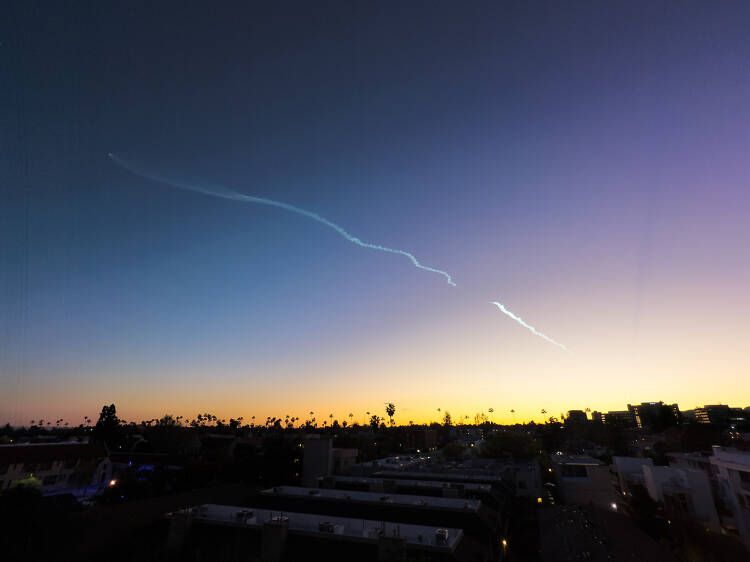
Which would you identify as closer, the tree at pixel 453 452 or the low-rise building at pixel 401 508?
the low-rise building at pixel 401 508

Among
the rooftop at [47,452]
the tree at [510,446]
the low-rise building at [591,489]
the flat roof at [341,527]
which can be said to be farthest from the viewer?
the tree at [510,446]

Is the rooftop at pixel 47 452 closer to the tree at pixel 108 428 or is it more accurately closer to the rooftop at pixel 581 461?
the tree at pixel 108 428

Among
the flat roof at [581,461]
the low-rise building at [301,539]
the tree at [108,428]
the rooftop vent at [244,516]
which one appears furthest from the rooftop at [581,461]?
the tree at [108,428]

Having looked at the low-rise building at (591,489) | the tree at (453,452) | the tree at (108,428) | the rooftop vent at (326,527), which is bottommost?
the low-rise building at (591,489)

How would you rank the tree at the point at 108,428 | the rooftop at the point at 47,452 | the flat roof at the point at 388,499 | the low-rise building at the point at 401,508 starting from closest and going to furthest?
the low-rise building at the point at 401,508 < the flat roof at the point at 388,499 < the rooftop at the point at 47,452 < the tree at the point at 108,428

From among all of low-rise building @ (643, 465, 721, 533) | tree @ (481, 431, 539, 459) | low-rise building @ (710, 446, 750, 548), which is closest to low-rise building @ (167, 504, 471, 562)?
low-rise building @ (710, 446, 750, 548)

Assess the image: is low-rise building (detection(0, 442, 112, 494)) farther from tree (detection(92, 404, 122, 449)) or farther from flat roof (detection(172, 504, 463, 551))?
flat roof (detection(172, 504, 463, 551))

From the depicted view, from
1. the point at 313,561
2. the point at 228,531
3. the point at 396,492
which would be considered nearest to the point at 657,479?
the point at 396,492

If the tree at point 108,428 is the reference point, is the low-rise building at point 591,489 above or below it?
below
